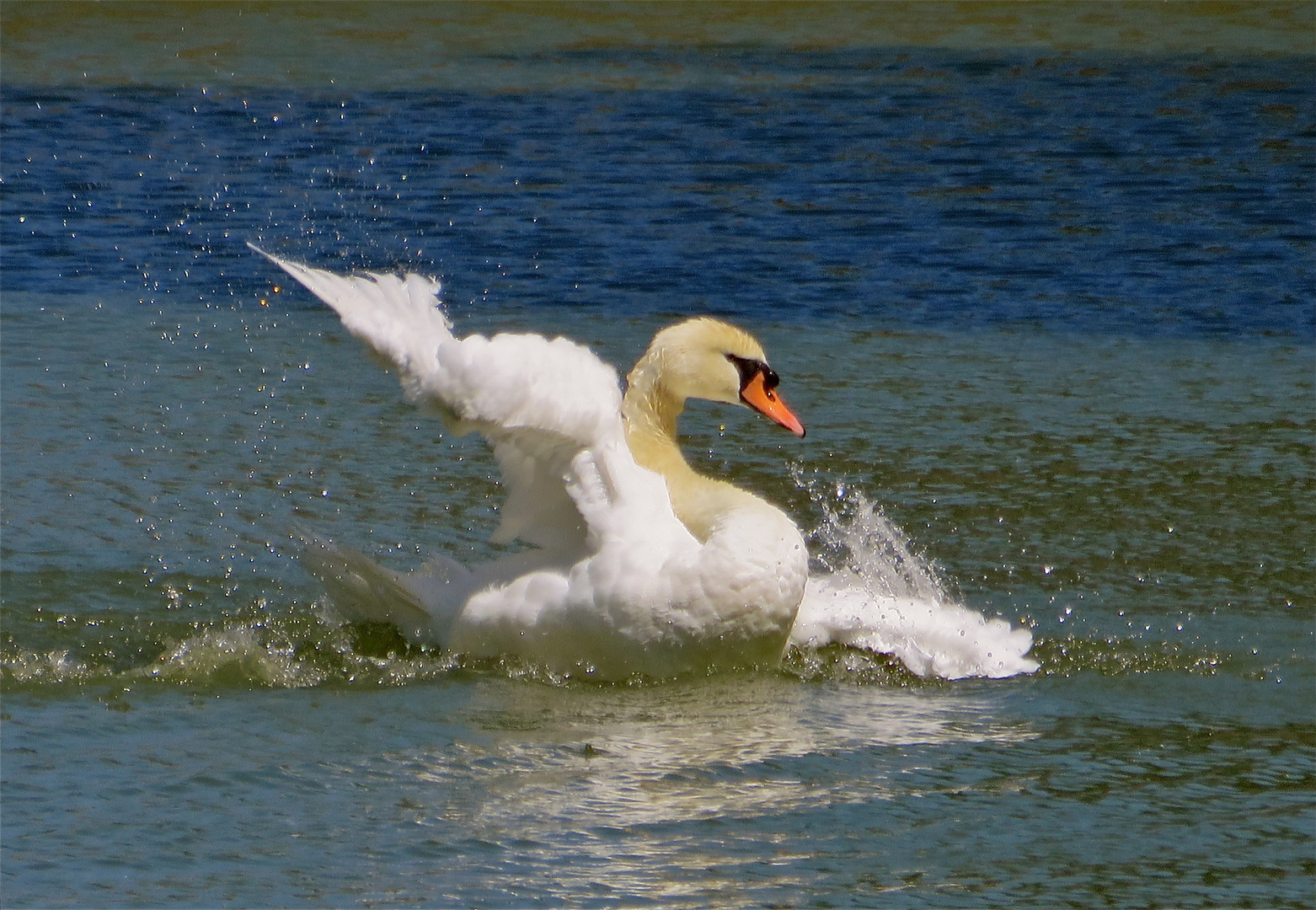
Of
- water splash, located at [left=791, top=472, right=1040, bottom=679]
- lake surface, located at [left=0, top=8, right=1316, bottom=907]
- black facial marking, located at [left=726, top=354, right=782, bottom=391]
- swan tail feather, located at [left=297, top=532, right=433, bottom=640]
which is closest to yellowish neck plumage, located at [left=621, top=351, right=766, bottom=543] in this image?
black facial marking, located at [left=726, top=354, right=782, bottom=391]

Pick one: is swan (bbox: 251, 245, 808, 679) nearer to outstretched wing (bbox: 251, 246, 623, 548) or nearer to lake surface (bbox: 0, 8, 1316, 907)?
outstretched wing (bbox: 251, 246, 623, 548)

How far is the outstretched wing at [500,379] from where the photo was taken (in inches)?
207

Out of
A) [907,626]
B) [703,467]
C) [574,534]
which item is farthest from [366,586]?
[703,467]

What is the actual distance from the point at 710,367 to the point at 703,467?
1863 mm

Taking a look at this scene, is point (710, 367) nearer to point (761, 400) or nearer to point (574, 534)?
point (761, 400)

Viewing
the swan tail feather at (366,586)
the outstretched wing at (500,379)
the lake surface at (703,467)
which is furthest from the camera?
the swan tail feather at (366,586)

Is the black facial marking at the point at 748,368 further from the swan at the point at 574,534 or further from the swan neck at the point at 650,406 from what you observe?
the swan at the point at 574,534

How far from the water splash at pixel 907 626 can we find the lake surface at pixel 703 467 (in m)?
0.08

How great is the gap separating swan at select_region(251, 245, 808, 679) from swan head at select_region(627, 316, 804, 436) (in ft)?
0.55

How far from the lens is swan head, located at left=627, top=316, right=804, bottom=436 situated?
592 centimetres

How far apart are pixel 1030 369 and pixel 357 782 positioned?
5072mm

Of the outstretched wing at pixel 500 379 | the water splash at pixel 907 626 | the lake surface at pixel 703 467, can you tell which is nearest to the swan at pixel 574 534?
the outstretched wing at pixel 500 379

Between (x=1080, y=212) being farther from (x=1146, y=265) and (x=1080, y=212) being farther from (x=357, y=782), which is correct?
(x=357, y=782)

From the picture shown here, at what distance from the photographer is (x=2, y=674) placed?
18.1 feet
